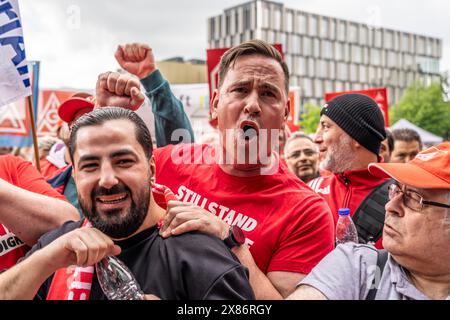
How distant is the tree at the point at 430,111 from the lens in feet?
109

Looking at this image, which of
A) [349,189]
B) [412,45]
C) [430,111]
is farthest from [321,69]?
[349,189]

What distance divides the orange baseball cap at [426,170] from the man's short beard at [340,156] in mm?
1409

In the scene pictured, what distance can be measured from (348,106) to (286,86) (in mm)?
1213

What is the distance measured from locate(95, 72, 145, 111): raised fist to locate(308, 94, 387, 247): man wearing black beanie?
164 cm

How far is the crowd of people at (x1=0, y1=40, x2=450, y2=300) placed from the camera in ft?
6.22

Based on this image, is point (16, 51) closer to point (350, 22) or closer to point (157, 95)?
point (157, 95)

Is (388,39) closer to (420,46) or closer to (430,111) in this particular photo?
(420,46)

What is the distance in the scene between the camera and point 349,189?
3680 mm

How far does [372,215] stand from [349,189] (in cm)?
41

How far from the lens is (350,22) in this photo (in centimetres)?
9206

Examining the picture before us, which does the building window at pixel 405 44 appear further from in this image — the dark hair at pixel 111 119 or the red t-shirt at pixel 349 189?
the dark hair at pixel 111 119

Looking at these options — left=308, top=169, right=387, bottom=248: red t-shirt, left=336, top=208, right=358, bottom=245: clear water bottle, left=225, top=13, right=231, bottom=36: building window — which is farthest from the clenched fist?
left=225, top=13, right=231, bottom=36: building window

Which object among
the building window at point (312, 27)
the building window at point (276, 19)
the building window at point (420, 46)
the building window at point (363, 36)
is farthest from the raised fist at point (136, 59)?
the building window at point (363, 36)

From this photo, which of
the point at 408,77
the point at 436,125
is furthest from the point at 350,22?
the point at 436,125
